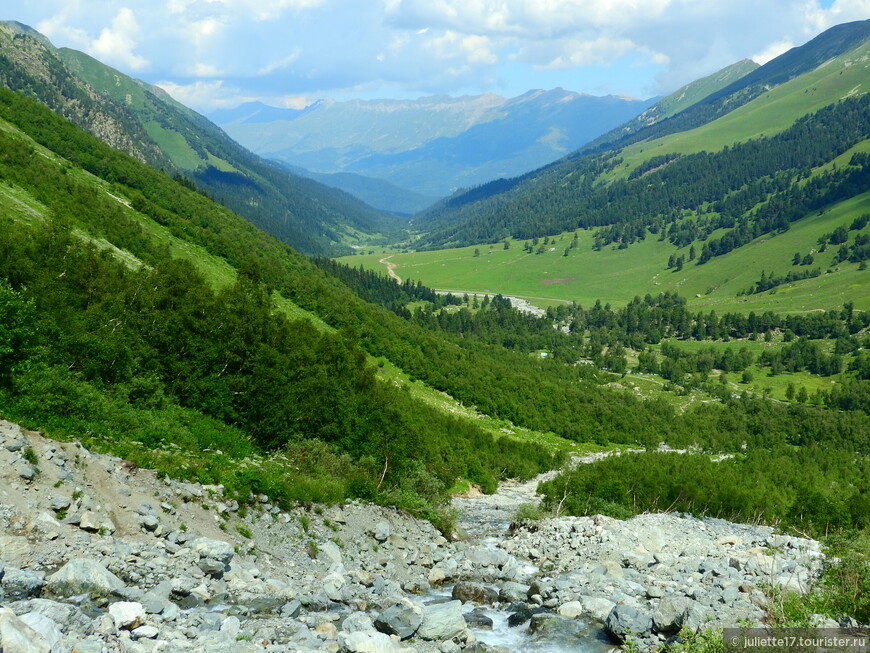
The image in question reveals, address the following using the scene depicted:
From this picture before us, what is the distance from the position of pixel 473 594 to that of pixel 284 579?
7.91m

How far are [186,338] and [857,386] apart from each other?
206915mm

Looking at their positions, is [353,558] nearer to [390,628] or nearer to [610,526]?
[390,628]

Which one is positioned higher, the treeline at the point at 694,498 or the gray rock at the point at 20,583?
the gray rock at the point at 20,583

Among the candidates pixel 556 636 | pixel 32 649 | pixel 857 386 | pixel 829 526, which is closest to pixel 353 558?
pixel 556 636

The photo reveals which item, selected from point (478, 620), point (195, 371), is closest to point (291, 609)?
point (478, 620)

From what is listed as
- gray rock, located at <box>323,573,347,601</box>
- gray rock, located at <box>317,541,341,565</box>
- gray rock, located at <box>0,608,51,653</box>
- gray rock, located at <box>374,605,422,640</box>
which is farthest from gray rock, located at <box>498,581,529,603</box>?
gray rock, located at <box>0,608,51,653</box>

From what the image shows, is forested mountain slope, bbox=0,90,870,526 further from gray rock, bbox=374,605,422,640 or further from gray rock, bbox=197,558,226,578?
gray rock, bbox=374,605,422,640

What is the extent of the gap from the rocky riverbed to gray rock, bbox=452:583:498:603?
0.19 ft

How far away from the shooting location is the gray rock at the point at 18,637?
468 inches

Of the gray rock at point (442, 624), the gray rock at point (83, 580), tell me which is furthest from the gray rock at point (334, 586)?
the gray rock at point (83, 580)

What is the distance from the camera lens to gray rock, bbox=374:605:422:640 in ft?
62.5

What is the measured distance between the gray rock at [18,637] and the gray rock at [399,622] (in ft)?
32.2

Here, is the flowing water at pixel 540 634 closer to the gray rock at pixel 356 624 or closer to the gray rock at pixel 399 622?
the gray rock at pixel 399 622

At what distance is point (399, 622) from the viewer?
19.3 m
